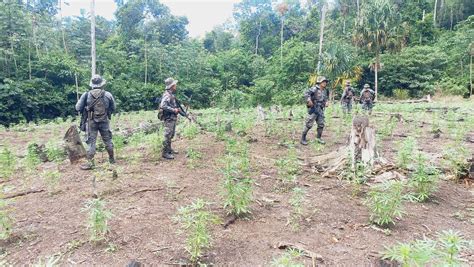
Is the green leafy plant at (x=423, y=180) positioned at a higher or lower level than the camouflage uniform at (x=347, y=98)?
lower

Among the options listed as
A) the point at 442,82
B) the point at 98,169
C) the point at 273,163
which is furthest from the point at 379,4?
the point at 98,169

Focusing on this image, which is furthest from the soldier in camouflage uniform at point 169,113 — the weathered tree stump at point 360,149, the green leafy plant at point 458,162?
the green leafy plant at point 458,162

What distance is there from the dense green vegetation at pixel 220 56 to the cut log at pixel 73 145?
59.4ft

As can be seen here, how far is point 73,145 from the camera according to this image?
22.1 feet

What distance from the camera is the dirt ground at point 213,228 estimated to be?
11.0ft

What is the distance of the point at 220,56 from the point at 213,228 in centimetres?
3431

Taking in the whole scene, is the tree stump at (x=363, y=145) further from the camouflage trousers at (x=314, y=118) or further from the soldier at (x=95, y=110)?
the soldier at (x=95, y=110)

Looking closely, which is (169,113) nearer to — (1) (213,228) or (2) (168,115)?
(2) (168,115)

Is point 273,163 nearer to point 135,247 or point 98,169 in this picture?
point 98,169

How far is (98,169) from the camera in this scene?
6.16 meters

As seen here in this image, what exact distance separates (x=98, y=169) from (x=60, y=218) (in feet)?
6.76

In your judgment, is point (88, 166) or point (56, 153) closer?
point (88, 166)

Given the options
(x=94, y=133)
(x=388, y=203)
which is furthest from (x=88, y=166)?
(x=388, y=203)

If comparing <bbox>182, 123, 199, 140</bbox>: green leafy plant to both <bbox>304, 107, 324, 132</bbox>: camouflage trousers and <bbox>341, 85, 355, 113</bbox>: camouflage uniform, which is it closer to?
<bbox>304, 107, 324, 132</bbox>: camouflage trousers
